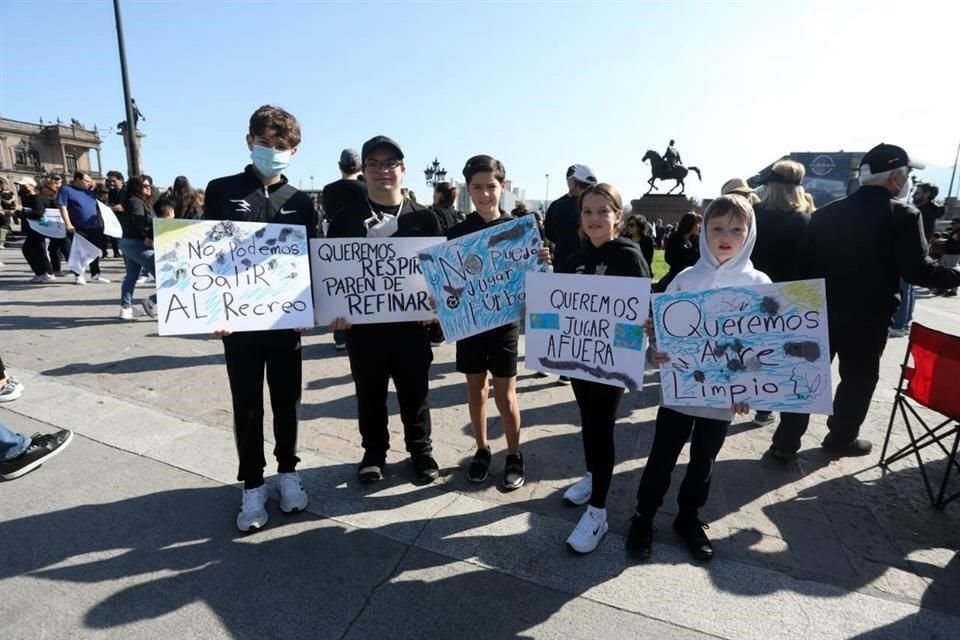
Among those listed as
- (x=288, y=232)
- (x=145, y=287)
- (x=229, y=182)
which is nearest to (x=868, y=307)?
(x=288, y=232)

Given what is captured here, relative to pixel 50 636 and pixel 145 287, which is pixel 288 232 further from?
pixel 145 287

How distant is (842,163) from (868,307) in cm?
4062

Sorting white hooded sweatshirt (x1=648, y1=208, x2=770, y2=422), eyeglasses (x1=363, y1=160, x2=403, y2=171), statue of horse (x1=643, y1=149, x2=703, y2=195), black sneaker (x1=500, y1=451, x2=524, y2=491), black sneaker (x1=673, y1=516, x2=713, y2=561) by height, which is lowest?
black sneaker (x1=673, y1=516, x2=713, y2=561)

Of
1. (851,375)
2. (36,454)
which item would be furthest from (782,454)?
(36,454)

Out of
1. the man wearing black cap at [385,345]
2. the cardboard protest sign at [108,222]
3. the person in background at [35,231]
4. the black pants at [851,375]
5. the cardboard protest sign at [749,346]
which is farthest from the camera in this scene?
the person in background at [35,231]

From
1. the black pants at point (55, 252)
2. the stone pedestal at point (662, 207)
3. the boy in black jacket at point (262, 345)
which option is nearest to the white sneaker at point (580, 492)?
the boy in black jacket at point (262, 345)

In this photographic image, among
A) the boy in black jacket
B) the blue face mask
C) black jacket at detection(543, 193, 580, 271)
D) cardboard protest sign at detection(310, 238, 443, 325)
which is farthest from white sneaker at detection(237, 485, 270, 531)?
black jacket at detection(543, 193, 580, 271)

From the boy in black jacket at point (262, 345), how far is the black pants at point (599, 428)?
1673 millimetres

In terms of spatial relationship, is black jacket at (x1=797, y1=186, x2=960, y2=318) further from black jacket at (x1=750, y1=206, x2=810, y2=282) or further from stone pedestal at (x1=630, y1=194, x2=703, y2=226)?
stone pedestal at (x1=630, y1=194, x2=703, y2=226)

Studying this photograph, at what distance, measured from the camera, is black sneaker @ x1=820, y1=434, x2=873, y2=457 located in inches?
146

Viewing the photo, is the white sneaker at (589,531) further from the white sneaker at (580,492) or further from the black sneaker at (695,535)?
the black sneaker at (695,535)

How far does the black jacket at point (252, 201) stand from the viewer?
2.66 meters

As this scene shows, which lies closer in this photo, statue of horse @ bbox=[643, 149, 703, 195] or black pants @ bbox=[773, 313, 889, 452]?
black pants @ bbox=[773, 313, 889, 452]

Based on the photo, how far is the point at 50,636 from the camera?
200cm
